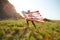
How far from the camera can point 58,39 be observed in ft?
7.15

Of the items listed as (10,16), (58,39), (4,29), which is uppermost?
(10,16)

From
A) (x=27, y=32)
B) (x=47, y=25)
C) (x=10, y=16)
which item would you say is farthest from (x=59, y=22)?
(x=10, y=16)

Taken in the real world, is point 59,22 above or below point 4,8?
below

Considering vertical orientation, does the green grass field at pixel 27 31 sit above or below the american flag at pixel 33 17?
below

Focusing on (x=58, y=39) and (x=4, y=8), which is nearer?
(x=58, y=39)

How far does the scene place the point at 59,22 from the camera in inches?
Answer: 94.5

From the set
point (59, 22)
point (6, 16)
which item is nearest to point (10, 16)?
point (6, 16)

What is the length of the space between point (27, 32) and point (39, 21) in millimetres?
224

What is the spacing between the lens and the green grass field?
7.17 ft

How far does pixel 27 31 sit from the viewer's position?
2223mm

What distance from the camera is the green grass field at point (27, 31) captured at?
2.19 meters

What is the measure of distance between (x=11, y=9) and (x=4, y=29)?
15.9 inches

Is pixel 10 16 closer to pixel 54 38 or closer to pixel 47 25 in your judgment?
pixel 47 25

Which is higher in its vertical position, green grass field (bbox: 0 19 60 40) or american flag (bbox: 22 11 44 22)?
american flag (bbox: 22 11 44 22)
